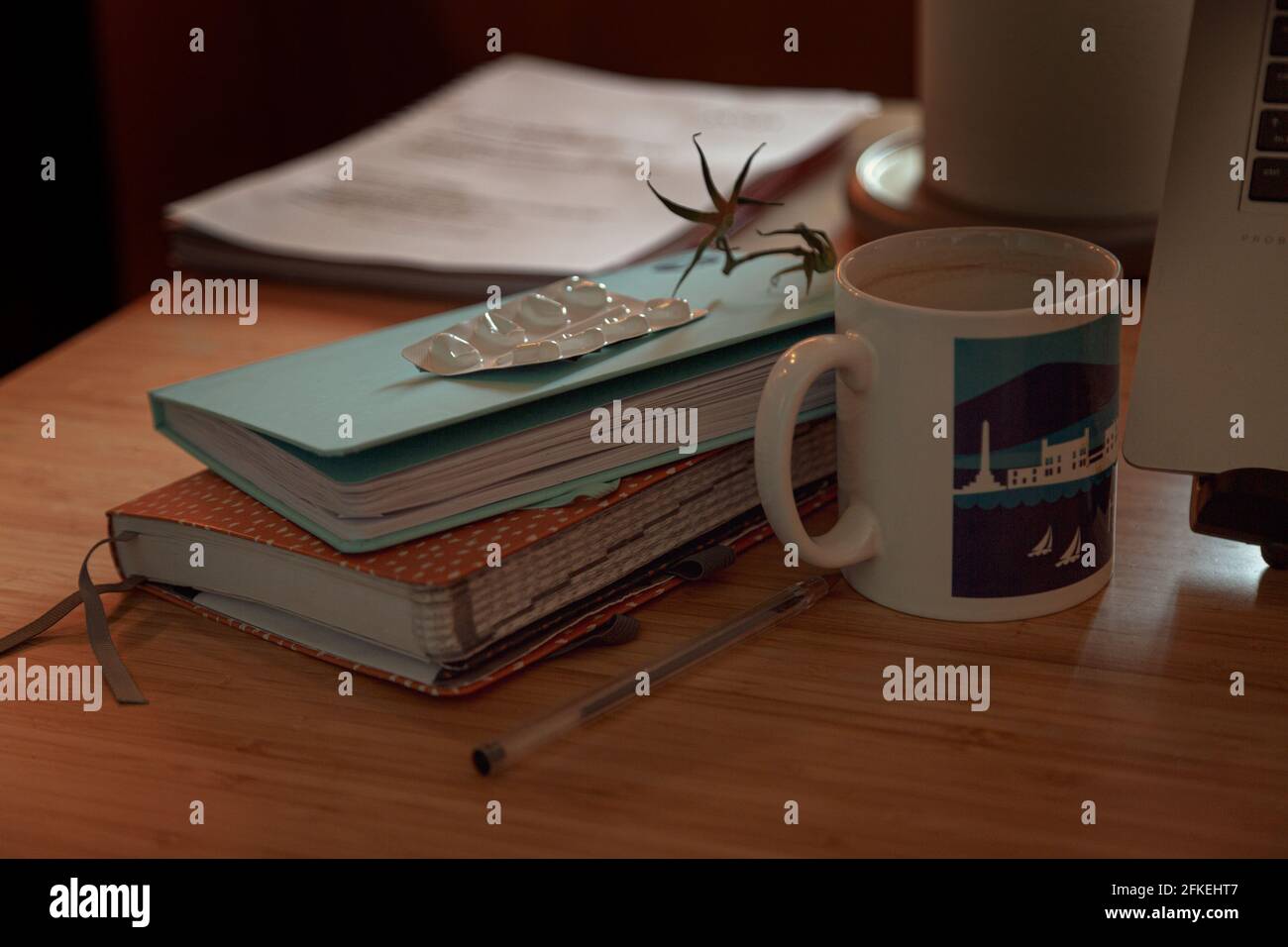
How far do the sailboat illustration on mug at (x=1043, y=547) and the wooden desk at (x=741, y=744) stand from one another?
0.03 m

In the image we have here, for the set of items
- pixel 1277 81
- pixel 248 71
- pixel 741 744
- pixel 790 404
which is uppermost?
pixel 248 71

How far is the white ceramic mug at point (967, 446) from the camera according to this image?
479 mm

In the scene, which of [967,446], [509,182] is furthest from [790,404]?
[509,182]

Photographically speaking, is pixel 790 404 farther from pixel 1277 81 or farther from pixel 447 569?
pixel 1277 81

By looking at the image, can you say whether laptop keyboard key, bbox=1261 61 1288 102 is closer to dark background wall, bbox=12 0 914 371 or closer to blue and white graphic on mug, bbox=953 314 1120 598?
blue and white graphic on mug, bbox=953 314 1120 598

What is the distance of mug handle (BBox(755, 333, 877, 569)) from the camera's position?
49 cm

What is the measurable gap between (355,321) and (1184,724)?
57 cm

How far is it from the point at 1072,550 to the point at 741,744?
0.15 meters

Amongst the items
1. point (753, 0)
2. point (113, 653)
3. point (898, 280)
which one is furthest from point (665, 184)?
point (753, 0)

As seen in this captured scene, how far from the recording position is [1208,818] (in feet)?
1.36

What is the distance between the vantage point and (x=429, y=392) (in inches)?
20.5

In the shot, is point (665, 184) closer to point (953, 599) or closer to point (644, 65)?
point (953, 599)

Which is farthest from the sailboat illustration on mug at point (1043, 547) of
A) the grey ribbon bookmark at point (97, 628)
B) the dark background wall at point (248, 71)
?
the dark background wall at point (248, 71)

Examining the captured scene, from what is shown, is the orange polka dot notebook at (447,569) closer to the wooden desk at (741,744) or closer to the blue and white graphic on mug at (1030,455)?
the wooden desk at (741,744)
